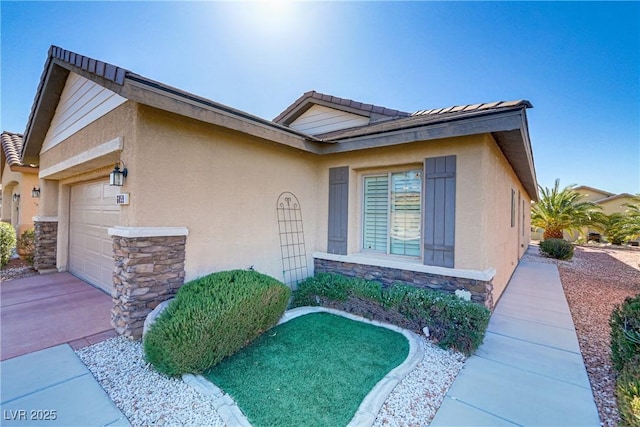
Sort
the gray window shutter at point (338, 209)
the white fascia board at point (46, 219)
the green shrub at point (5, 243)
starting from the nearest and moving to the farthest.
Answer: the gray window shutter at point (338, 209) < the white fascia board at point (46, 219) < the green shrub at point (5, 243)

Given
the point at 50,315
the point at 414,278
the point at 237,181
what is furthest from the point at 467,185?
the point at 50,315

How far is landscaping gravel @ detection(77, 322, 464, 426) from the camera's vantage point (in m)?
2.97

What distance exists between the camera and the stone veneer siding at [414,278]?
5184 millimetres

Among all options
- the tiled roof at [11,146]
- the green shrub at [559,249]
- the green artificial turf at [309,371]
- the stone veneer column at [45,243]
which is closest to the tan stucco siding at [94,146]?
the stone veneer column at [45,243]

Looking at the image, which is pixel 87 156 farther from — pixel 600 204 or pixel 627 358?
pixel 600 204

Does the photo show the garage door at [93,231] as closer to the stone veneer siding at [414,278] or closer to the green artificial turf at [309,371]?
the green artificial turf at [309,371]

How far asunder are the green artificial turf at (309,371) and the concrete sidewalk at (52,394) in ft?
3.84

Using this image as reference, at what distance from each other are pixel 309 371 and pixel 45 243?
9.84 metres

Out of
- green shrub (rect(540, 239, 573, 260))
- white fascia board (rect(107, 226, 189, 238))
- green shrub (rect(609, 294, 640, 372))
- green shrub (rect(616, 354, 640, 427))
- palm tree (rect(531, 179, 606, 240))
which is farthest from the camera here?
palm tree (rect(531, 179, 606, 240))

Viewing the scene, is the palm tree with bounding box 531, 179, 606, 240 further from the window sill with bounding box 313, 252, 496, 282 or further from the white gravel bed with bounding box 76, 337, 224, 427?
the white gravel bed with bounding box 76, 337, 224, 427

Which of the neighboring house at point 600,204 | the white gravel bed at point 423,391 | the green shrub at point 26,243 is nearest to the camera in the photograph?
the white gravel bed at point 423,391

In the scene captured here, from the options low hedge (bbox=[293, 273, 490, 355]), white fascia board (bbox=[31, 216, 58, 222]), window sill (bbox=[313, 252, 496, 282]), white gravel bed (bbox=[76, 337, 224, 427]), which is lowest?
white gravel bed (bbox=[76, 337, 224, 427])

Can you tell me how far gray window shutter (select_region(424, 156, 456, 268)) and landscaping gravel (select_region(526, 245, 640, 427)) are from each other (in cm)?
247

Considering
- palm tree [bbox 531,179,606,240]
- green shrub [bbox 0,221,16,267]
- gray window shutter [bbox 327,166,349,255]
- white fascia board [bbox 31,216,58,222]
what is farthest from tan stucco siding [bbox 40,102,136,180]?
palm tree [bbox 531,179,606,240]
